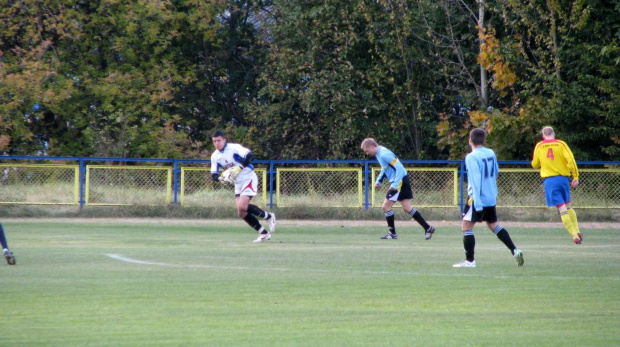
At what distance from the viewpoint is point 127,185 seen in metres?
24.3

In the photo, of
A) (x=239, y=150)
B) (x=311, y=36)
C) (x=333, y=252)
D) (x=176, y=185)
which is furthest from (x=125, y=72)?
(x=333, y=252)

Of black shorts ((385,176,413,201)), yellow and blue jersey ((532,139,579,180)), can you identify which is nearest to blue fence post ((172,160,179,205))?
black shorts ((385,176,413,201))

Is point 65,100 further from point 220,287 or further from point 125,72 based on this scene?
point 220,287

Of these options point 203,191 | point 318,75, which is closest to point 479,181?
point 203,191

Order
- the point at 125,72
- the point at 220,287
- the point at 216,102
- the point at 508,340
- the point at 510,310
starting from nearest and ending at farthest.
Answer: the point at 508,340 < the point at 510,310 < the point at 220,287 < the point at 125,72 < the point at 216,102

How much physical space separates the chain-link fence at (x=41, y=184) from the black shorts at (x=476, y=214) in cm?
1591

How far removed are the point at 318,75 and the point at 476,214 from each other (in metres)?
19.8

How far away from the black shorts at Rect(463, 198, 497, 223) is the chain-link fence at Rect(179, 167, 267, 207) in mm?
14117

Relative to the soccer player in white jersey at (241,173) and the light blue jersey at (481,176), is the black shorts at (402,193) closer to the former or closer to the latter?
A: the soccer player in white jersey at (241,173)

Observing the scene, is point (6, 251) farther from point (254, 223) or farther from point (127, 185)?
point (127, 185)

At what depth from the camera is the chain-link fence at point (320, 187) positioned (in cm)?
2420

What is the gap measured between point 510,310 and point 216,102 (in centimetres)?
2869

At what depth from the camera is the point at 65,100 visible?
101ft

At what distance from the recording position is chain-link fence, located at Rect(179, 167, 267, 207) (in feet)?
79.7
